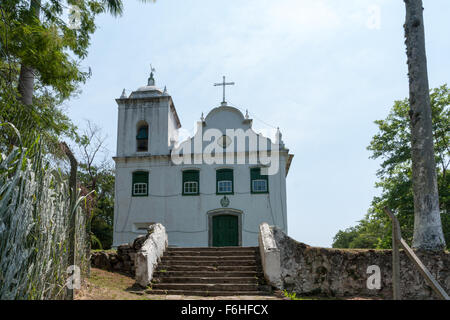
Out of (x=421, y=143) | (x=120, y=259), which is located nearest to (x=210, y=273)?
(x=120, y=259)

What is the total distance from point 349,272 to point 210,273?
351 centimetres

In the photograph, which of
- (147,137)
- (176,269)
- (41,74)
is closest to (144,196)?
(147,137)

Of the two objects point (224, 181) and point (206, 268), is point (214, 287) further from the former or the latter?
point (224, 181)

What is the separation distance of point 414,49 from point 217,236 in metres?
10.3

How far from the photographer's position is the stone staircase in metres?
8.16

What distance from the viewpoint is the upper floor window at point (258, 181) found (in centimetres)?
1630

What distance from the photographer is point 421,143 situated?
384 inches

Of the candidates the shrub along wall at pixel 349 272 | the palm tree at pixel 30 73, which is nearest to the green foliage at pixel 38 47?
the palm tree at pixel 30 73

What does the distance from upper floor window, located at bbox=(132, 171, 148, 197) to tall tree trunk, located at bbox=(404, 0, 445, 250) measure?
1115 centimetres

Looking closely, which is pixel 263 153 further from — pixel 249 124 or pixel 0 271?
pixel 0 271

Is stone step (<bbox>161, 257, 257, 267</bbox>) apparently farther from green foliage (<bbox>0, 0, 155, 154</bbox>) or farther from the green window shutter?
the green window shutter

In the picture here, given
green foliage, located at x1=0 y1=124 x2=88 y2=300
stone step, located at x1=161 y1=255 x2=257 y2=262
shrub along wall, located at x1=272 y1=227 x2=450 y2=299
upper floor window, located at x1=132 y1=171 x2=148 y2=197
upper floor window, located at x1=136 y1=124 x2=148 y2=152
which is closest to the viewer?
green foliage, located at x1=0 y1=124 x2=88 y2=300

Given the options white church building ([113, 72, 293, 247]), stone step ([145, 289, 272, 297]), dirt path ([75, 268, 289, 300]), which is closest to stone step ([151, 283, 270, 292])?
stone step ([145, 289, 272, 297])

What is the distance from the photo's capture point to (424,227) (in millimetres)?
9477
